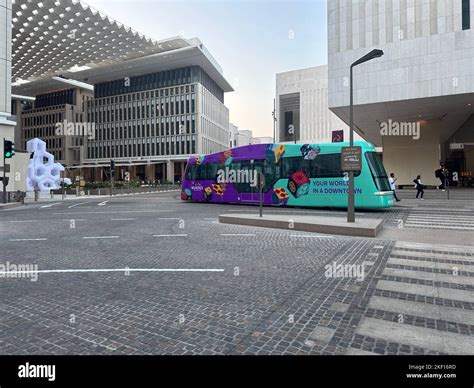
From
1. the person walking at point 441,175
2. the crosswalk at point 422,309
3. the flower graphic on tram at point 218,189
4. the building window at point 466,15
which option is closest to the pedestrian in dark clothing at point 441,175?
the person walking at point 441,175

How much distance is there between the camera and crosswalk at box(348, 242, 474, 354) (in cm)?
335

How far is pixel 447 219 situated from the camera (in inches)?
535

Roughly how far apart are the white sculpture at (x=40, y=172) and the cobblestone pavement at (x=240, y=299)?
3236cm

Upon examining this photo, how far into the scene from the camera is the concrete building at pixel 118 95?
62875mm

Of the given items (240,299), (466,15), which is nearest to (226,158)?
(240,299)

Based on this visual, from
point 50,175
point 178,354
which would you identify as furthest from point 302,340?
point 50,175

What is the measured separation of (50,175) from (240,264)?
38.0 m

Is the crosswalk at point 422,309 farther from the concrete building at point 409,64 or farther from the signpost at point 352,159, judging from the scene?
the concrete building at point 409,64

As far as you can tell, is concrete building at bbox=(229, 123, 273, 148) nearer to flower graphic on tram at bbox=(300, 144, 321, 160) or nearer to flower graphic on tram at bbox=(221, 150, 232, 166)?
flower graphic on tram at bbox=(221, 150, 232, 166)

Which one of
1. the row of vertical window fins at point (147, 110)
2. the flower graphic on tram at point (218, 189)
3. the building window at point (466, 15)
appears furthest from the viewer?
the row of vertical window fins at point (147, 110)

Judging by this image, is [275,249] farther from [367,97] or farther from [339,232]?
[367,97]

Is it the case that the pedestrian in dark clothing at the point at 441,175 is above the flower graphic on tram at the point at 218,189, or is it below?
above

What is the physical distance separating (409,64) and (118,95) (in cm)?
7516
